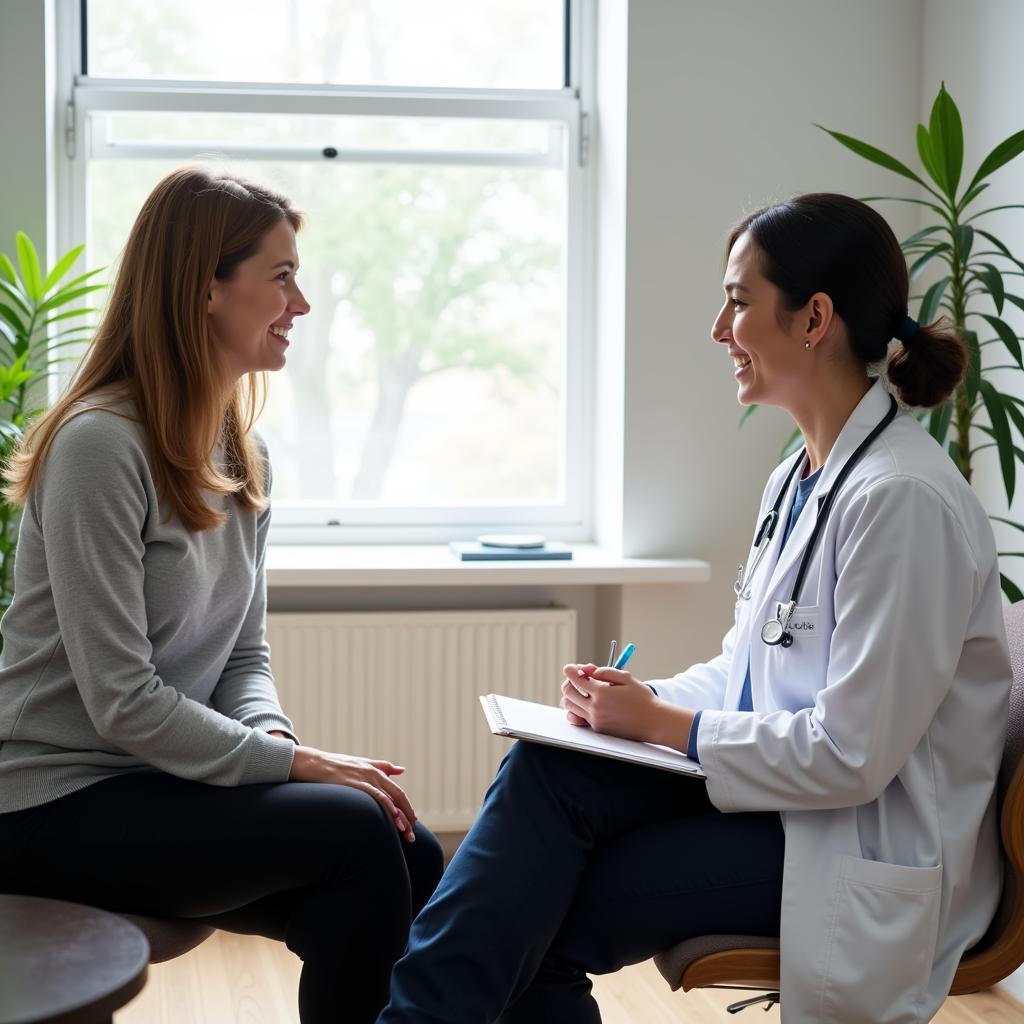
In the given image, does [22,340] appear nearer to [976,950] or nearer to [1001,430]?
[1001,430]

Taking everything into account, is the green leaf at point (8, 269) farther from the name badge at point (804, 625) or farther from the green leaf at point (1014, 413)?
the green leaf at point (1014, 413)

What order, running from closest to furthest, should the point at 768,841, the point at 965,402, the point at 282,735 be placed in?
the point at 768,841 → the point at 282,735 → the point at 965,402

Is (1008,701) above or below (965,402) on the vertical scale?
below

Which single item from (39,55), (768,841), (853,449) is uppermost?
(39,55)

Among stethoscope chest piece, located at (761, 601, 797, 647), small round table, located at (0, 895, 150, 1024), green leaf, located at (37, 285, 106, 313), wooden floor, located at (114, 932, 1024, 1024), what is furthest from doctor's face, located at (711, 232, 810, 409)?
green leaf, located at (37, 285, 106, 313)

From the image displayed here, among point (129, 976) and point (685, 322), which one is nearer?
point (129, 976)

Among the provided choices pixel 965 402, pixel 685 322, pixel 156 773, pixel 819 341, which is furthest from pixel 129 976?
pixel 685 322

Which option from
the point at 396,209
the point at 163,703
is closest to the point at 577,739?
the point at 163,703

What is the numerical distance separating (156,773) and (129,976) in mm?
571

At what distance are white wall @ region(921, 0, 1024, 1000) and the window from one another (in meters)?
0.92

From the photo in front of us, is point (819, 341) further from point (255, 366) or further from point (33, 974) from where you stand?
point (33, 974)

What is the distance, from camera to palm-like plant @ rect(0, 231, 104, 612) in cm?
253

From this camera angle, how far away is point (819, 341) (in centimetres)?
164

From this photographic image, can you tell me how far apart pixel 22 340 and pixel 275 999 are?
1.45 metres
